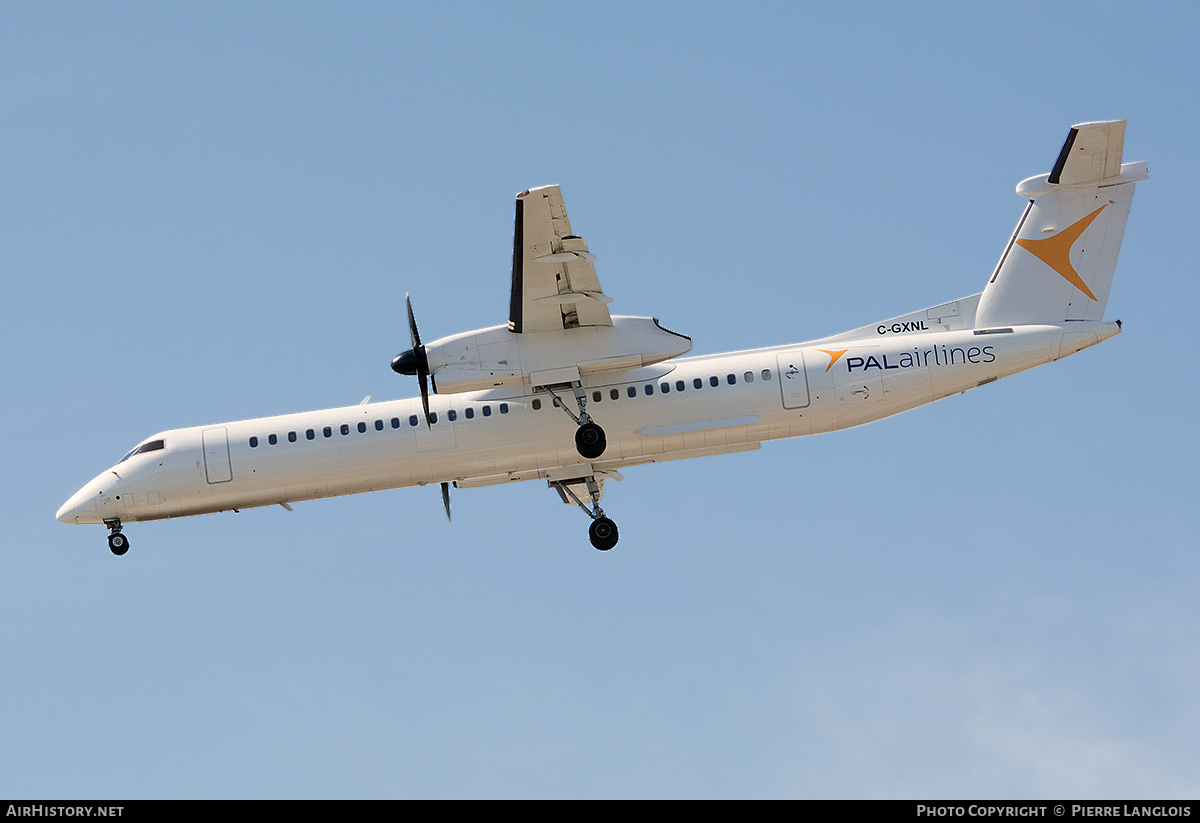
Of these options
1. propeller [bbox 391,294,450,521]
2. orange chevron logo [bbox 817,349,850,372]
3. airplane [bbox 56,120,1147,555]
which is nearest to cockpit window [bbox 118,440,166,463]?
airplane [bbox 56,120,1147,555]

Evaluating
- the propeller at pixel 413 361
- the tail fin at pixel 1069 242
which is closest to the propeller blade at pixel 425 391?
the propeller at pixel 413 361

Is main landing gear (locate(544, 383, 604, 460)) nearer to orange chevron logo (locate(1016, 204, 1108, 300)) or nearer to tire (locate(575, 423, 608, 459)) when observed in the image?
tire (locate(575, 423, 608, 459))

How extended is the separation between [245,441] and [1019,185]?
723 inches

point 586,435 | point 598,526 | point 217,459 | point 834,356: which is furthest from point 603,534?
point 217,459

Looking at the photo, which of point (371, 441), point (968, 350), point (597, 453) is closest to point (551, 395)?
point (597, 453)

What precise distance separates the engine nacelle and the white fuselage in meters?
0.88

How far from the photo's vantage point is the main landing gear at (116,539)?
27.5 meters

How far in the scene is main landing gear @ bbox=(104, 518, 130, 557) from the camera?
27.5m

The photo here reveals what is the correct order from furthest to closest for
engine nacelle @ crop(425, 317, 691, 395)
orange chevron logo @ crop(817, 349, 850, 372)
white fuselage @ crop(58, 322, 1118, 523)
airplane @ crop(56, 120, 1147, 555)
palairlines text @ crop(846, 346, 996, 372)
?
orange chevron logo @ crop(817, 349, 850, 372) → white fuselage @ crop(58, 322, 1118, 523) → palairlines text @ crop(846, 346, 996, 372) → airplane @ crop(56, 120, 1147, 555) → engine nacelle @ crop(425, 317, 691, 395)

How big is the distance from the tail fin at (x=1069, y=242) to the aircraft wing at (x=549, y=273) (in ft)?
28.9

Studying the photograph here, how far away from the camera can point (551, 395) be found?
26141mm
